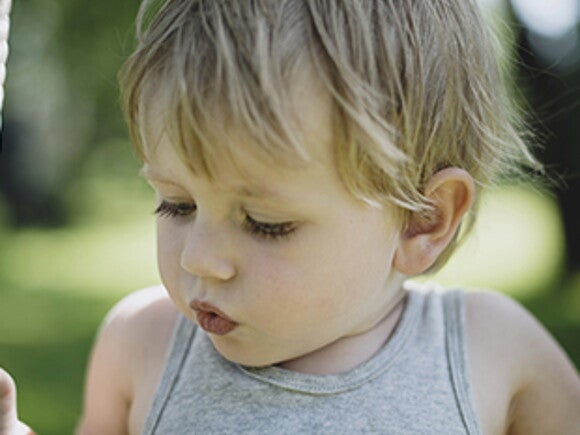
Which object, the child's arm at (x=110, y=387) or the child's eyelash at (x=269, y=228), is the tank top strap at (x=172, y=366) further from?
the child's eyelash at (x=269, y=228)

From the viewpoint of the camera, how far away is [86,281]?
6664mm

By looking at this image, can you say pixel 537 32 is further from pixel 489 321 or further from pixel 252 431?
pixel 252 431

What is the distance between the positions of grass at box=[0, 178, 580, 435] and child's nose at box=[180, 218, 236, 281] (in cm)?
66

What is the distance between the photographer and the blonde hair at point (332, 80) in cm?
124

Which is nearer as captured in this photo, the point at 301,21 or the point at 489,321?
the point at 301,21

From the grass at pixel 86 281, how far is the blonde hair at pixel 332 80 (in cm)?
43

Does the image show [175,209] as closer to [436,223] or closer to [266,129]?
[266,129]

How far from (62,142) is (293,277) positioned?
35.4 ft

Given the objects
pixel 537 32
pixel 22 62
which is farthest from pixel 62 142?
pixel 537 32

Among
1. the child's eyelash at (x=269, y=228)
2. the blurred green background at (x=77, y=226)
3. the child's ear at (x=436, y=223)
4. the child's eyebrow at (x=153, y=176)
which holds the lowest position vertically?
the blurred green background at (x=77, y=226)

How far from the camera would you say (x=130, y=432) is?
156 centimetres

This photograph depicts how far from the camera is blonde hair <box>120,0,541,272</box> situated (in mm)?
1244

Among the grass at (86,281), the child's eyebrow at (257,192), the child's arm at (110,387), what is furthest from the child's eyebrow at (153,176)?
the grass at (86,281)

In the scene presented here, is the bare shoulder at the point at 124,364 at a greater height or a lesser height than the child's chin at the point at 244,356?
lesser
